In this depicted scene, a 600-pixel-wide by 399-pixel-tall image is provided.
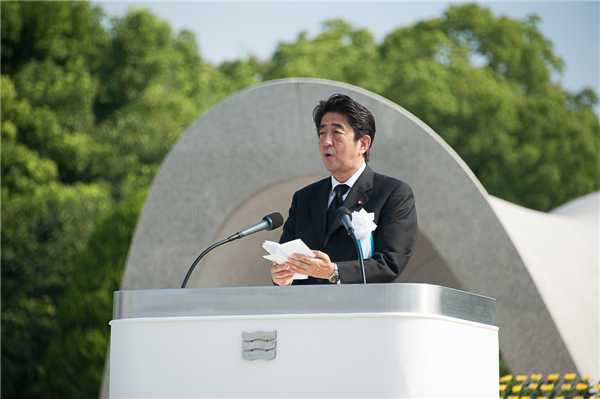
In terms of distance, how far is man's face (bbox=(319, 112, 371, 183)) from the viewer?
3.04 metres

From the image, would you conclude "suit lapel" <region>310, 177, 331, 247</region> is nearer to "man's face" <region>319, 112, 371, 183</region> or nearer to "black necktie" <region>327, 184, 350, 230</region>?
"black necktie" <region>327, 184, 350, 230</region>

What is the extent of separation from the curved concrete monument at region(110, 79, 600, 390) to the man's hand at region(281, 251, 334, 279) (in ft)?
10.9

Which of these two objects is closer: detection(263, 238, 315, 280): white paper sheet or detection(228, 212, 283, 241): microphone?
detection(263, 238, 315, 280): white paper sheet

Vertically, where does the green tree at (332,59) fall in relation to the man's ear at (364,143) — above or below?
above

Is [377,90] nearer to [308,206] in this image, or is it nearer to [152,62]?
[152,62]

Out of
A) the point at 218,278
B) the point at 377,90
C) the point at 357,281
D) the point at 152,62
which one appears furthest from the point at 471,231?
the point at 377,90

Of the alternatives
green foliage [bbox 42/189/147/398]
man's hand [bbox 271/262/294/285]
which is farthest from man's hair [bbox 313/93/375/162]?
green foliage [bbox 42/189/147/398]

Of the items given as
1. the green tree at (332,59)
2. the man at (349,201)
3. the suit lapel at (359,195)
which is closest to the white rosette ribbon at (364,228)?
the man at (349,201)

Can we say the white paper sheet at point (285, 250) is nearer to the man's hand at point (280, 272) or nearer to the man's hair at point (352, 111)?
the man's hand at point (280, 272)

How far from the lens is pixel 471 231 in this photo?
18.7ft

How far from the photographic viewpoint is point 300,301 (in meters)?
2.35

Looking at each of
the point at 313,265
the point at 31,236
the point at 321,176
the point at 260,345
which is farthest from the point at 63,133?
the point at 260,345

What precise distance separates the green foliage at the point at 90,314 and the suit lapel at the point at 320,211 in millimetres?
6117

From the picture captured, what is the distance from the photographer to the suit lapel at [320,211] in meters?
3.09
